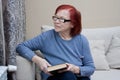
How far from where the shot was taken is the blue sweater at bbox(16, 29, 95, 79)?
2.04 m

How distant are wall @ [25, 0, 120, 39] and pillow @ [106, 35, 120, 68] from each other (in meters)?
0.44

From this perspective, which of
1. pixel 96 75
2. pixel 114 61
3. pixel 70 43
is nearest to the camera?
pixel 70 43

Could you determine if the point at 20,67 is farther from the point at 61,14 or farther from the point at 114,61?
the point at 114,61

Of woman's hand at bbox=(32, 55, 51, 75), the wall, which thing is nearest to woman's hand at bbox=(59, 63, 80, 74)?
woman's hand at bbox=(32, 55, 51, 75)

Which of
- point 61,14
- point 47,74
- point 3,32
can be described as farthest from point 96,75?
point 3,32

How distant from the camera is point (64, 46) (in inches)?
81.5

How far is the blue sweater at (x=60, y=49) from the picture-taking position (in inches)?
80.1

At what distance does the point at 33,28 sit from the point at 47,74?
39.0 inches

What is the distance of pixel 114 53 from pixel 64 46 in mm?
709

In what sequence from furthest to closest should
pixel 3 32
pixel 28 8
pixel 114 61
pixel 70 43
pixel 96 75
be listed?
pixel 28 8, pixel 114 61, pixel 96 75, pixel 70 43, pixel 3 32

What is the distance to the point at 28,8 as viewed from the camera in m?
2.79

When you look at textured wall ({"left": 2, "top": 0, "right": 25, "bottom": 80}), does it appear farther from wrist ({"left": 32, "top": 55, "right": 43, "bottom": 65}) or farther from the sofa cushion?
the sofa cushion

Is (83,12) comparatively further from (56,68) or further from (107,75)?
(56,68)

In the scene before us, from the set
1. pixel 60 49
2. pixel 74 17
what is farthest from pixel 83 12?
pixel 60 49
